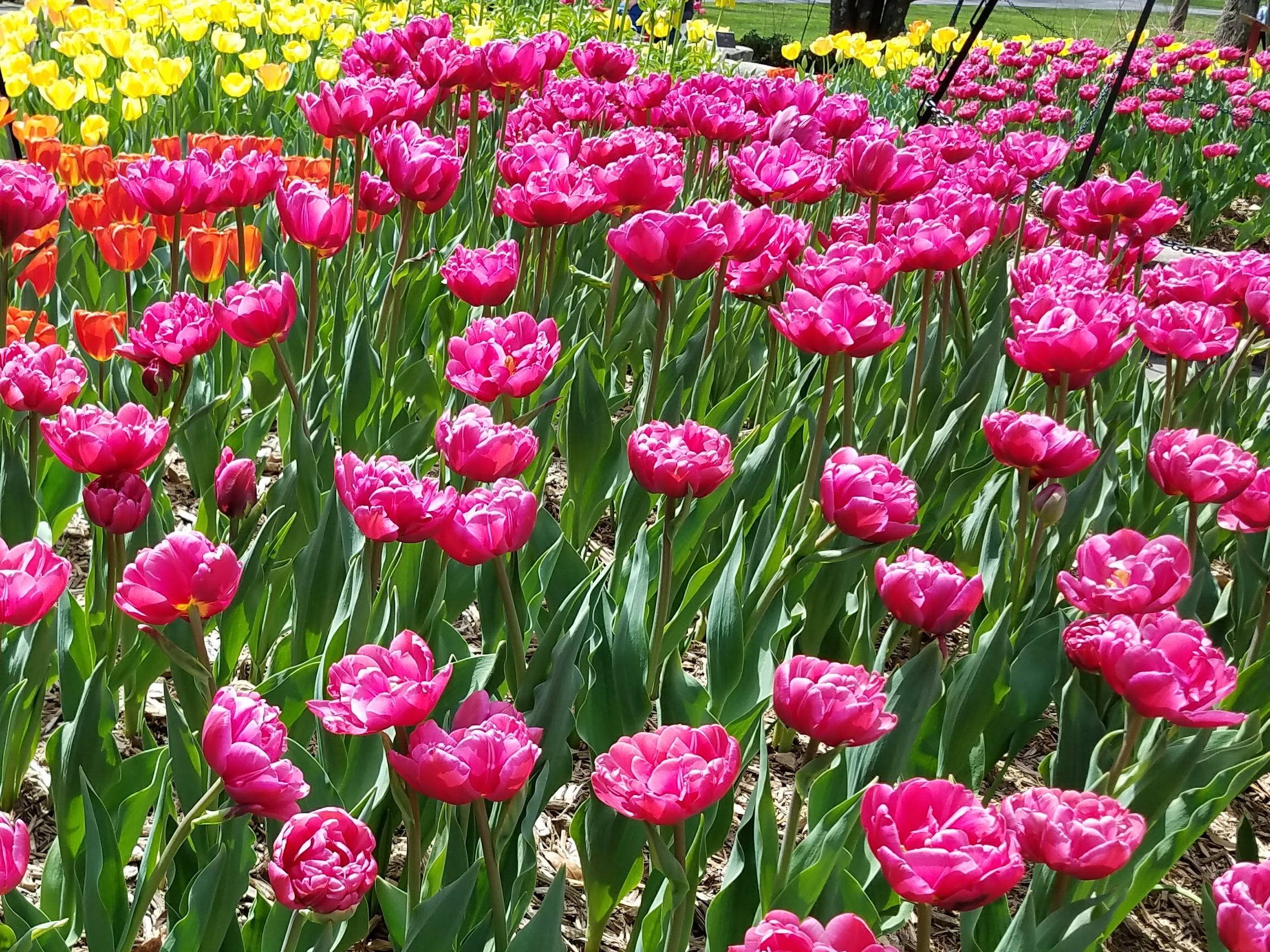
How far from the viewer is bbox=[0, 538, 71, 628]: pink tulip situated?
103 cm

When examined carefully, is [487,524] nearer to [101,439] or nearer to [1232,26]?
[101,439]

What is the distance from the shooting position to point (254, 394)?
2406 mm

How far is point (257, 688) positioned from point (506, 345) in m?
0.54

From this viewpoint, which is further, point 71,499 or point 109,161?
point 109,161

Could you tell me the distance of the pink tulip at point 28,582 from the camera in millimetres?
1030

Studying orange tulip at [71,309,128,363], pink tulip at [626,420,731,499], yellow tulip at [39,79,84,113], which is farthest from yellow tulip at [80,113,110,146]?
pink tulip at [626,420,731,499]

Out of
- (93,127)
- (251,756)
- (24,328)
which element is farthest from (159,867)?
(93,127)

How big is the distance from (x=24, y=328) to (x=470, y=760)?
5.02ft

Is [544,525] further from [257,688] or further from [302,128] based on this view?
[302,128]

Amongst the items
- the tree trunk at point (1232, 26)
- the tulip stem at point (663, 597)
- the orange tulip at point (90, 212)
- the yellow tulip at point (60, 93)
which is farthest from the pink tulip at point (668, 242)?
the tree trunk at point (1232, 26)

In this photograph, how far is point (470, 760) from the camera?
34.6 inches

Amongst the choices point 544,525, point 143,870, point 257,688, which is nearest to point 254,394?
point 544,525

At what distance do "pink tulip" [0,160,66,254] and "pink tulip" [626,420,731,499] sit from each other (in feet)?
3.60

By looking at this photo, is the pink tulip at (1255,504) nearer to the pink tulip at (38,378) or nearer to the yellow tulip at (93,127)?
the pink tulip at (38,378)
